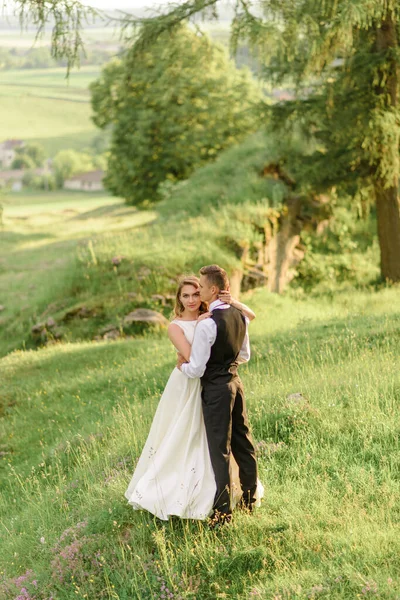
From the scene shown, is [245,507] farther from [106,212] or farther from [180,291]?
[106,212]

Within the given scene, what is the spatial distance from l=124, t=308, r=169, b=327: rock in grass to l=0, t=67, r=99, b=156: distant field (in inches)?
5900

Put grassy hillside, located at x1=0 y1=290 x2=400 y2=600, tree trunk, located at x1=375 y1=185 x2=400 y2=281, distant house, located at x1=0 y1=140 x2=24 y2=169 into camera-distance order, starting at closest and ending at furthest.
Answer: grassy hillside, located at x1=0 y1=290 x2=400 y2=600 → tree trunk, located at x1=375 y1=185 x2=400 y2=281 → distant house, located at x1=0 y1=140 x2=24 y2=169

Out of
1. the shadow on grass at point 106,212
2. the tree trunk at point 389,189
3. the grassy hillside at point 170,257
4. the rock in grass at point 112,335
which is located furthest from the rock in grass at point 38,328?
the shadow on grass at point 106,212

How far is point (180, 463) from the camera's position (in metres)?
5.75

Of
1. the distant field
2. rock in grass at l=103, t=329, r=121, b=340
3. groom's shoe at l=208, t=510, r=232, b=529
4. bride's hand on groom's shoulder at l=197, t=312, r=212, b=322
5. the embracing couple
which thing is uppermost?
the distant field

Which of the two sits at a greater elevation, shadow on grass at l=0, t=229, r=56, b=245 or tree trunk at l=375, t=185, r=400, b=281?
tree trunk at l=375, t=185, r=400, b=281

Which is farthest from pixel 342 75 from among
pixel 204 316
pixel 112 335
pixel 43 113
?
pixel 43 113

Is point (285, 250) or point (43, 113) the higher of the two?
point (43, 113)

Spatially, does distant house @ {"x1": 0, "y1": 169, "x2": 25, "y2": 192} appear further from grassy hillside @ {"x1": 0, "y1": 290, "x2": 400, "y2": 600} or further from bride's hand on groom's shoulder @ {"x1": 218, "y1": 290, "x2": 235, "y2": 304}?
Answer: bride's hand on groom's shoulder @ {"x1": 218, "y1": 290, "x2": 235, "y2": 304}

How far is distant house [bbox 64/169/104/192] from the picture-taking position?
110 meters

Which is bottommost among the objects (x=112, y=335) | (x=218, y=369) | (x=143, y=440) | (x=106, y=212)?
(x=106, y=212)

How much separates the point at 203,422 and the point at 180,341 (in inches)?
29.3

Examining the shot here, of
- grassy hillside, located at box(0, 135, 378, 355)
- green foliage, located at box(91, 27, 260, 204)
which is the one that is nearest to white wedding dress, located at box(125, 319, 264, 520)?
grassy hillside, located at box(0, 135, 378, 355)

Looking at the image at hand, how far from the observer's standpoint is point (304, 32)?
14156 mm
